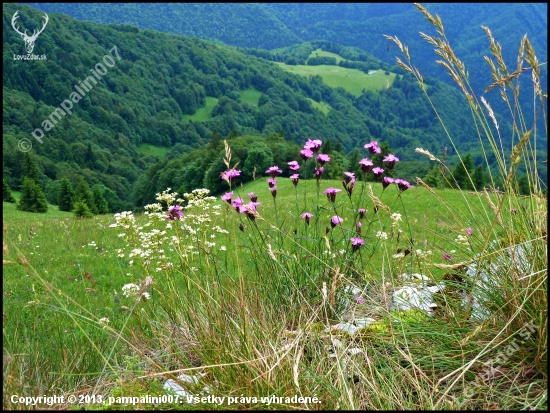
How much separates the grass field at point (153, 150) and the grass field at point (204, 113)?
2647cm

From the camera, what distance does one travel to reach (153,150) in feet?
516

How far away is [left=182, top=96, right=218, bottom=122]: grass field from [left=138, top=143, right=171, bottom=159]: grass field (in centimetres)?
2647

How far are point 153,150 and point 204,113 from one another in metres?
38.2

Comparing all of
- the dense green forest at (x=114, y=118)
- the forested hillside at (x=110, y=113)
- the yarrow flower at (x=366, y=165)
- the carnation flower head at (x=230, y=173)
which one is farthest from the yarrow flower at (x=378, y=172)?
the forested hillside at (x=110, y=113)

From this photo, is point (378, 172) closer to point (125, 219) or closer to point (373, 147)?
point (373, 147)

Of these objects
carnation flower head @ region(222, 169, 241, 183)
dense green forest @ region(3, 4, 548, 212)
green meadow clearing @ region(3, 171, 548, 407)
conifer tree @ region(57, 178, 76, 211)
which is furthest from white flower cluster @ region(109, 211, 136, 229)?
dense green forest @ region(3, 4, 548, 212)

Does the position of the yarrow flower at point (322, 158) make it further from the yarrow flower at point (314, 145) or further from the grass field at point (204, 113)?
the grass field at point (204, 113)

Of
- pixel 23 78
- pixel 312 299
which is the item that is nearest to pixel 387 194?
pixel 312 299

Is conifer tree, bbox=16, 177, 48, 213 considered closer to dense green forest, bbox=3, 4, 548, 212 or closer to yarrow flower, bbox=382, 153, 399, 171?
dense green forest, bbox=3, 4, 548, 212

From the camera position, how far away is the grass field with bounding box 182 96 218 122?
7141 inches

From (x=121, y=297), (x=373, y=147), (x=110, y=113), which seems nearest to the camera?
(x=373, y=147)

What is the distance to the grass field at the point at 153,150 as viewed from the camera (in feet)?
508

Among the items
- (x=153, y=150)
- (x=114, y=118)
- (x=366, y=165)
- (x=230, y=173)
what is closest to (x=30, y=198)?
(x=230, y=173)

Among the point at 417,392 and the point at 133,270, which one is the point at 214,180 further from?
the point at 417,392
